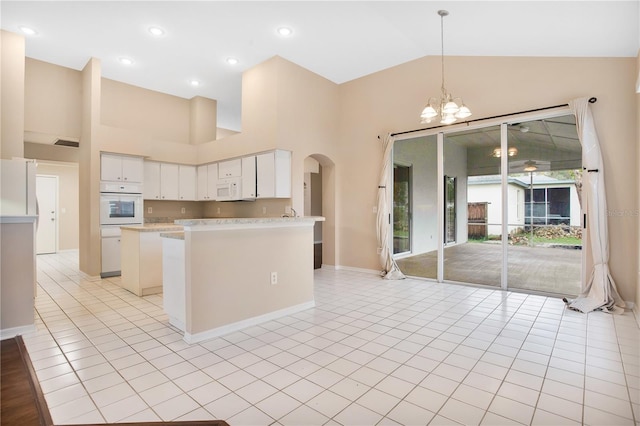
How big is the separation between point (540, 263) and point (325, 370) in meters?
4.03

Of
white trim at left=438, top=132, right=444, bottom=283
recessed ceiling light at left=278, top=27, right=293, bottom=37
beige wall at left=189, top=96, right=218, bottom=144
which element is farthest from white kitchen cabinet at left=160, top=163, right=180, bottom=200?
white trim at left=438, top=132, right=444, bottom=283

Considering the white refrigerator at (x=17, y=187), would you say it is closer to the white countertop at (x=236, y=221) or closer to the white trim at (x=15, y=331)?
the white trim at (x=15, y=331)

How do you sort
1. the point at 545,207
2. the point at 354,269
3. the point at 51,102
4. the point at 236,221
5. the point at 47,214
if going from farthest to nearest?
the point at 47,214 → the point at 354,269 → the point at 51,102 → the point at 545,207 → the point at 236,221

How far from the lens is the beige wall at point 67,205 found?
27.8 ft

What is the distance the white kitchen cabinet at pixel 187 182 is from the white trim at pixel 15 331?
156 inches

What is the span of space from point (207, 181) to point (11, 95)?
122 inches

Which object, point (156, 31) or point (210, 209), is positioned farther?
point (210, 209)

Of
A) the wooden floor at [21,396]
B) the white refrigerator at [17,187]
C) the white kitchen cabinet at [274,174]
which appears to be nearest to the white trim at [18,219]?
the white refrigerator at [17,187]

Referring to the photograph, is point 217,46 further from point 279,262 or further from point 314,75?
point 279,262

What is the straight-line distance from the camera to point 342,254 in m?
6.33

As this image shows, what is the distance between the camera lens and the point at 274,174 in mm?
5188

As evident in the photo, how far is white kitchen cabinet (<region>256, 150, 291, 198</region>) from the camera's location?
5195 millimetres

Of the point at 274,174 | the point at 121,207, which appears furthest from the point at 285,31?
the point at 121,207

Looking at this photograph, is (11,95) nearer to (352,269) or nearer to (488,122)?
(352,269)
